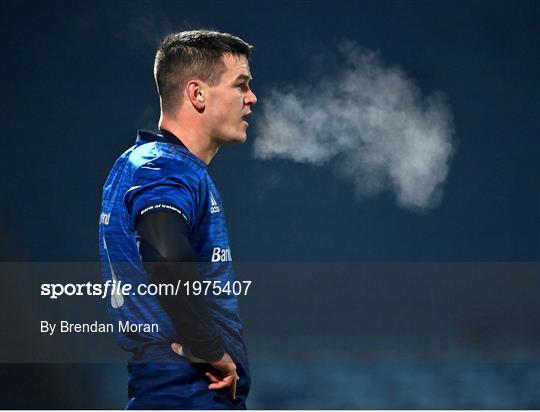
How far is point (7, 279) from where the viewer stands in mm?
4586

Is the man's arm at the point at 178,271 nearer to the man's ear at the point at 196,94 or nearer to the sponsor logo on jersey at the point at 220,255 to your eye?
the sponsor logo on jersey at the point at 220,255

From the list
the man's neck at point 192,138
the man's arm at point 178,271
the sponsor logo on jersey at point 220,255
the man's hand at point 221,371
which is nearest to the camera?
the man's arm at point 178,271

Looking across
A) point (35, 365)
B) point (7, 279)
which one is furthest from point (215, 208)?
point (35, 365)

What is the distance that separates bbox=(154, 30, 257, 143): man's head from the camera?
156 inches

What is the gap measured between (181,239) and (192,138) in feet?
2.53

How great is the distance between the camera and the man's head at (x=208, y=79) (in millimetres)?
3959

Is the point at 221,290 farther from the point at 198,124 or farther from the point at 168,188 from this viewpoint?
the point at 198,124

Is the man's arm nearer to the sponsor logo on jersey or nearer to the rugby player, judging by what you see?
the rugby player

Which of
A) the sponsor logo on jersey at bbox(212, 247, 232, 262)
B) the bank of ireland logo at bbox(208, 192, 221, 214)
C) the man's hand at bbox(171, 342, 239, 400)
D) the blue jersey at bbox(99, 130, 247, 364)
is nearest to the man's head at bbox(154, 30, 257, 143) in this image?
the blue jersey at bbox(99, 130, 247, 364)

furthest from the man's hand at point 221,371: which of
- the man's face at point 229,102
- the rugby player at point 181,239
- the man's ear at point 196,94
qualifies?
the man's ear at point 196,94

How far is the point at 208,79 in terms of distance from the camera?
3.96 metres

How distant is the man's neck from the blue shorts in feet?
3.48

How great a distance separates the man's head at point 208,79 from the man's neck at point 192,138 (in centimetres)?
4

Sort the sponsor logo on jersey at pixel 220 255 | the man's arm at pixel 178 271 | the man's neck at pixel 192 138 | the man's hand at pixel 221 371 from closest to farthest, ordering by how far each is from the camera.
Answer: the man's arm at pixel 178 271
the man's hand at pixel 221 371
the sponsor logo on jersey at pixel 220 255
the man's neck at pixel 192 138
